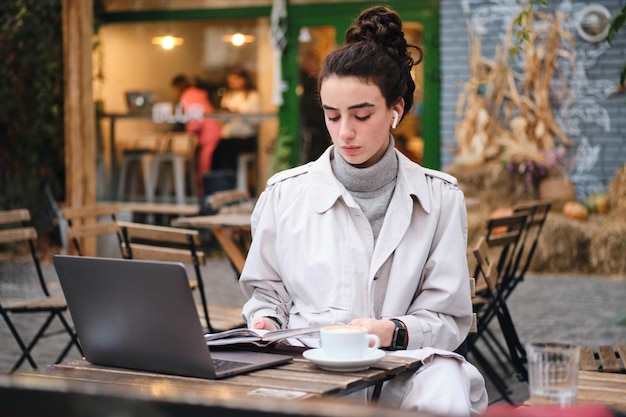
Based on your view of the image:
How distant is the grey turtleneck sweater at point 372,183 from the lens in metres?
3.05

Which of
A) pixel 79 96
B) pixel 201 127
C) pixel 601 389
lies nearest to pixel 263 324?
pixel 601 389

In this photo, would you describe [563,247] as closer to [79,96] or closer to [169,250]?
[79,96]

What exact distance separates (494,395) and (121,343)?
12.3ft

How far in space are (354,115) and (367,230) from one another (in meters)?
0.32

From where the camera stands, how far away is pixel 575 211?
10.7 m

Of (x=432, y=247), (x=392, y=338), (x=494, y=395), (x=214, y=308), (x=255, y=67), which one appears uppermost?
(x=255, y=67)

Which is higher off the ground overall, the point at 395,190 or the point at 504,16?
the point at 504,16

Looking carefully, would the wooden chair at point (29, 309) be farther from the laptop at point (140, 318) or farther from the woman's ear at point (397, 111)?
the laptop at point (140, 318)

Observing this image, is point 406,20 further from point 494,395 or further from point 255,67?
point 494,395

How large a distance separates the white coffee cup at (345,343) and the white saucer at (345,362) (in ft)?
0.05

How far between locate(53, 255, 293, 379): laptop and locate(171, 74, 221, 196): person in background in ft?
34.0

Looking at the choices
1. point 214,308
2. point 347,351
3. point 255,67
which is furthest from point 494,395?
point 255,67

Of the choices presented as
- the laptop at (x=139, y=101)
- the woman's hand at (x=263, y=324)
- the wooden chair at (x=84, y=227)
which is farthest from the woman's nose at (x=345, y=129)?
the laptop at (x=139, y=101)

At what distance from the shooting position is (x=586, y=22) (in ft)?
36.8
